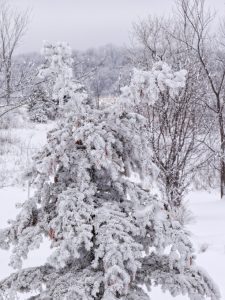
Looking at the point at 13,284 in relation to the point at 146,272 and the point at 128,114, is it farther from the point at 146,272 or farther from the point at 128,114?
the point at 128,114

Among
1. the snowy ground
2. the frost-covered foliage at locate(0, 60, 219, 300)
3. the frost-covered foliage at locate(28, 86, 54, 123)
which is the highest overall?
the frost-covered foliage at locate(28, 86, 54, 123)

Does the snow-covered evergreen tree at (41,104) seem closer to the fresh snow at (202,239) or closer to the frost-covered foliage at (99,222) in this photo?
the frost-covered foliage at (99,222)

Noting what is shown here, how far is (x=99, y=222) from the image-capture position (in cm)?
297

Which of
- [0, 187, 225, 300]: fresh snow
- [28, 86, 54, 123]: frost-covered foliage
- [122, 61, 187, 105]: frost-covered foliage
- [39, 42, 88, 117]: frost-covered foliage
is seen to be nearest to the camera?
[122, 61, 187, 105]: frost-covered foliage

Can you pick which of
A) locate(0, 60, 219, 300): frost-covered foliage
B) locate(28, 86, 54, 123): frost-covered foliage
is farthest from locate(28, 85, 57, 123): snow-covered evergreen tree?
locate(0, 60, 219, 300): frost-covered foliage

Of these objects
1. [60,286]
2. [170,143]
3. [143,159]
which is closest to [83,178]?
[143,159]

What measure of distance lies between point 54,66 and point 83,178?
31.7 inches

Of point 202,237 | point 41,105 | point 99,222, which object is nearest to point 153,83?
point 99,222

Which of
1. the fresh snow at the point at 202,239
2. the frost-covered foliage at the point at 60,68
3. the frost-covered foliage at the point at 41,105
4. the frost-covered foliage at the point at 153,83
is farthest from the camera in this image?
the fresh snow at the point at 202,239

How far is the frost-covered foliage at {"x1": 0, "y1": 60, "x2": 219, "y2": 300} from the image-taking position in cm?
288

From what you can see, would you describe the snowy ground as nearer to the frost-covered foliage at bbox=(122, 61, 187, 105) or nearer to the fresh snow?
the fresh snow

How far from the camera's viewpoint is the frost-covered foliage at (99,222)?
9.46 ft

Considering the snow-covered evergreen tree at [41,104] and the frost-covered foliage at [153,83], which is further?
the snow-covered evergreen tree at [41,104]

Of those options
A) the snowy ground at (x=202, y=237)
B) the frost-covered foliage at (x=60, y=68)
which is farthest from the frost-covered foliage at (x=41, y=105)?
the snowy ground at (x=202, y=237)
